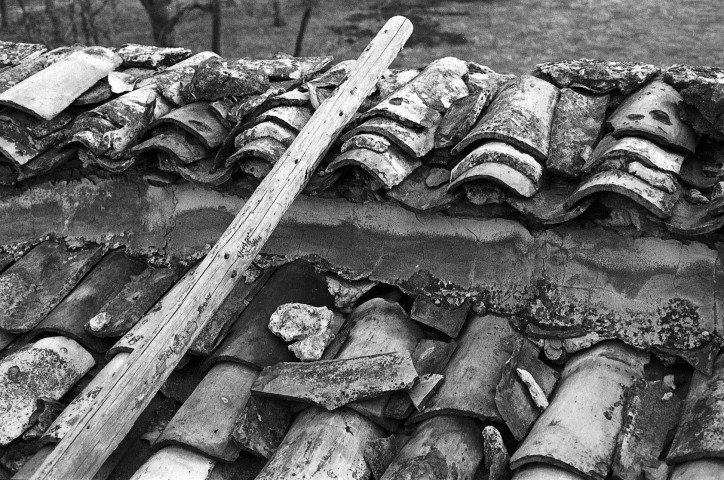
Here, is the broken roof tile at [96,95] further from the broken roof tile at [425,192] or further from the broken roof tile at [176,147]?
the broken roof tile at [425,192]

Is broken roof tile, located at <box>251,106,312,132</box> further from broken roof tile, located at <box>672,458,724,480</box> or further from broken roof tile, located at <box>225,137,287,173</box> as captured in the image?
broken roof tile, located at <box>672,458,724,480</box>

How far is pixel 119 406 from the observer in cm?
240

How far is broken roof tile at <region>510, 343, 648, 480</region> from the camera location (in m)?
2.25

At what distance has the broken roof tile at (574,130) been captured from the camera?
9.55ft

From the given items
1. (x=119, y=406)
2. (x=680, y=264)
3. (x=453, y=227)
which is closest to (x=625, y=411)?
(x=680, y=264)

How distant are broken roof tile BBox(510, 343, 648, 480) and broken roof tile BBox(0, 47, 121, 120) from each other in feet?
9.58

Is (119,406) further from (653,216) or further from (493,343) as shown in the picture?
(653,216)

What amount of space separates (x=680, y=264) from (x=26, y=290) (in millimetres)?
2968

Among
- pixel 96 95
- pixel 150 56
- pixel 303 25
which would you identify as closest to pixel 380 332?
pixel 96 95

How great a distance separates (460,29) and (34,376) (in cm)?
1272

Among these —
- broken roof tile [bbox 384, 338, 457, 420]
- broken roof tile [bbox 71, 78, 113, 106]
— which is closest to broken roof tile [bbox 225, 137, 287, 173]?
broken roof tile [bbox 384, 338, 457, 420]

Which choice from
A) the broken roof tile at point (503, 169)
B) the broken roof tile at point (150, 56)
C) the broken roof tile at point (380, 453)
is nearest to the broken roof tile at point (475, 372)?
the broken roof tile at point (380, 453)

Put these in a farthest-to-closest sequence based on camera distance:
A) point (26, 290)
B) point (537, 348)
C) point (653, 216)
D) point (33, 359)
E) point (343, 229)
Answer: point (26, 290)
point (343, 229)
point (33, 359)
point (537, 348)
point (653, 216)

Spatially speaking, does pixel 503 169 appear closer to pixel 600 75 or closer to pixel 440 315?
pixel 440 315
